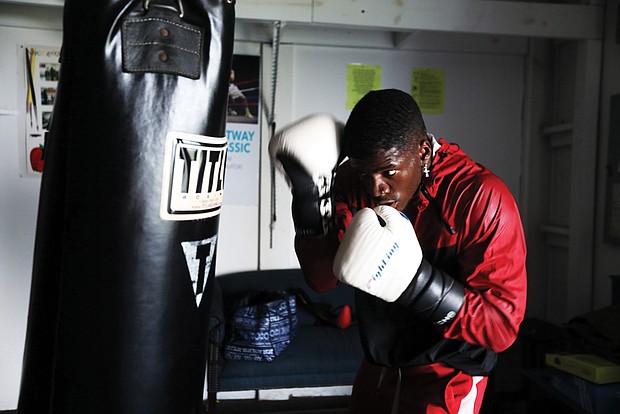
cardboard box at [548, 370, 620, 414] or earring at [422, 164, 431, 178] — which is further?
cardboard box at [548, 370, 620, 414]

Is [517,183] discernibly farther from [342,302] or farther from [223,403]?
[223,403]

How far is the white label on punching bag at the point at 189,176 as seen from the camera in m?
1.02

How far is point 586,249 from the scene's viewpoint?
10.6ft

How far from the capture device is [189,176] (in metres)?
1.04

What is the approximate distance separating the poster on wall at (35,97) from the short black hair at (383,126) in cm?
246

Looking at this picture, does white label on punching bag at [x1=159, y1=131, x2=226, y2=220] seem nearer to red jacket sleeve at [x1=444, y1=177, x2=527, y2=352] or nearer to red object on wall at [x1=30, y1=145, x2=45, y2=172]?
red jacket sleeve at [x1=444, y1=177, x2=527, y2=352]

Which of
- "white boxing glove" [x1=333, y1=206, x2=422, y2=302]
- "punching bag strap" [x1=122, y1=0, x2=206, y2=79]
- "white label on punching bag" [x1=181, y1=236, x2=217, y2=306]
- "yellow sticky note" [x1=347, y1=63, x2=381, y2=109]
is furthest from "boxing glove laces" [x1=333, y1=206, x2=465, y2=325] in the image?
→ "yellow sticky note" [x1=347, y1=63, x2=381, y2=109]

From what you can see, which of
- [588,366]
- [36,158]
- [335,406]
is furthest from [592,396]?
[36,158]

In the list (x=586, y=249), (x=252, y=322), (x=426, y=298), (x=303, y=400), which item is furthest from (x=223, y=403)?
(x=426, y=298)

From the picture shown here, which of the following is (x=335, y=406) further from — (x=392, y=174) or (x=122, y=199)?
(x=122, y=199)

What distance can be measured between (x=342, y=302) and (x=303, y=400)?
0.68 metres

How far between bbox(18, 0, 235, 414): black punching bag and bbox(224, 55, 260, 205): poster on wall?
7.74ft

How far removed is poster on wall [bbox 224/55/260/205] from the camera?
341cm

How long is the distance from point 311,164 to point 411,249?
1.16 feet
